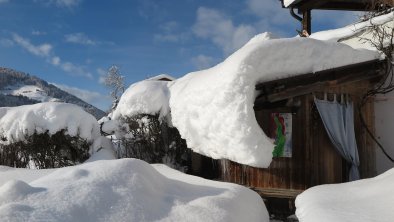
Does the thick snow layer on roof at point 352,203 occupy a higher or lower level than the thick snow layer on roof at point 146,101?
lower

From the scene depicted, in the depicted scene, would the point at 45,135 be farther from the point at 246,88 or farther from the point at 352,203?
the point at 352,203

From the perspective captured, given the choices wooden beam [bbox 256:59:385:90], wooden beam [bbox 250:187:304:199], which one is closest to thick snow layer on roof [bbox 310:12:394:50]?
wooden beam [bbox 256:59:385:90]

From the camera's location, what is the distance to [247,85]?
746 centimetres

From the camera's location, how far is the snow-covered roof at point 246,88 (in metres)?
7.44

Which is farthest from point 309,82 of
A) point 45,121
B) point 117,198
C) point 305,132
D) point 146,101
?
point 45,121

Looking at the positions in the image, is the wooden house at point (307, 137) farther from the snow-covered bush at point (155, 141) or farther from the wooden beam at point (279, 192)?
the snow-covered bush at point (155, 141)

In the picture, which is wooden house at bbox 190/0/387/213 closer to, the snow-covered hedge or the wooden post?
the wooden post

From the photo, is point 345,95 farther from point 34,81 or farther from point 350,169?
point 34,81

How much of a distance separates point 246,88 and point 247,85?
62 millimetres

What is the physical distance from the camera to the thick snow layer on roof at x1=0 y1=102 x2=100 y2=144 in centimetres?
1110

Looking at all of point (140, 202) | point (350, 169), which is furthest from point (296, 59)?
point (140, 202)

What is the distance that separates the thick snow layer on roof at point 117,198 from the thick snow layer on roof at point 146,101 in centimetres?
588

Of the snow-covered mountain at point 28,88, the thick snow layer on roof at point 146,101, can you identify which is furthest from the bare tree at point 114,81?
the snow-covered mountain at point 28,88

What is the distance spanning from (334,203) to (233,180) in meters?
4.38
